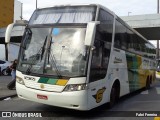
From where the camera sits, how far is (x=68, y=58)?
9.02m

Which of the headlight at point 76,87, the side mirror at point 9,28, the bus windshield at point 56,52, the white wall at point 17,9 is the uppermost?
the white wall at point 17,9

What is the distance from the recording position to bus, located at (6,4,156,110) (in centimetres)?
884

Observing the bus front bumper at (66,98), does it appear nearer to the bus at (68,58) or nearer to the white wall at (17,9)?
the bus at (68,58)

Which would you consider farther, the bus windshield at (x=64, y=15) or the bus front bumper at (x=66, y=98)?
the bus windshield at (x=64, y=15)

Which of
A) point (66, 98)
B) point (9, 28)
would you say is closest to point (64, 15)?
point (9, 28)

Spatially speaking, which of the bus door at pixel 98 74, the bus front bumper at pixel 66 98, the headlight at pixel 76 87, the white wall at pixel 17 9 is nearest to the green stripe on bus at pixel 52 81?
the bus front bumper at pixel 66 98

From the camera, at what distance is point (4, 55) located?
33.8 metres

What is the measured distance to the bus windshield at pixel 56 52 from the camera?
8.96 meters

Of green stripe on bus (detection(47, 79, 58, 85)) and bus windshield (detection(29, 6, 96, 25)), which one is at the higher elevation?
bus windshield (detection(29, 6, 96, 25))

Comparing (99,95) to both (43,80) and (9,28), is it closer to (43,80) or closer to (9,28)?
(43,80)

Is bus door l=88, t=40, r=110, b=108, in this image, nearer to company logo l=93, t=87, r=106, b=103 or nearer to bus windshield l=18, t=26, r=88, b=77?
company logo l=93, t=87, r=106, b=103

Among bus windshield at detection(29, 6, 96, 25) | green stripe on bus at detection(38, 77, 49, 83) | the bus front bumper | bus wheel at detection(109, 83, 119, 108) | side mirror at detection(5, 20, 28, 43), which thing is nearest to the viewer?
the bus front bumper

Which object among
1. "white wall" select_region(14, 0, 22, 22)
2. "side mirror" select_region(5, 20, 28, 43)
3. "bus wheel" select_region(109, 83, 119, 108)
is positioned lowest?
"bus wheel" select_region(109, 83, 119, 108)

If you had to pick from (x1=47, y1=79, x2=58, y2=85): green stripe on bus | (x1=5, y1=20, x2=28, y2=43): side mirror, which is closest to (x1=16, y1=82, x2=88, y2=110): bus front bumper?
(x1=47, y1=79, x2=58, y2=85): green stripe on bus
